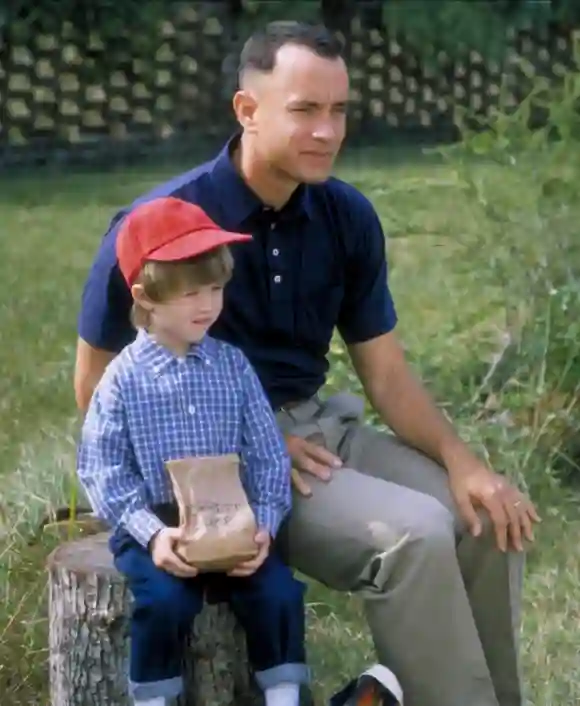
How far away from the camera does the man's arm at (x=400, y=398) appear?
2893mm

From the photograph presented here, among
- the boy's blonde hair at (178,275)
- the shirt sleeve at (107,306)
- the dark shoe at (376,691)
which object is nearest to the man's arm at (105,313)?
the shirt sleeve at (107,306)

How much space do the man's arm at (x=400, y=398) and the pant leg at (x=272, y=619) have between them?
0.55 meters

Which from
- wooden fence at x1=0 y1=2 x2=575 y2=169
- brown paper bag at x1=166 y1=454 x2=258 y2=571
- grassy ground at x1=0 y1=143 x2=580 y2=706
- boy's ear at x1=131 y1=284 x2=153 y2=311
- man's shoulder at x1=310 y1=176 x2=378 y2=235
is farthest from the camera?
wooden fence at x1=0 y1=2 x2=575 y2=169

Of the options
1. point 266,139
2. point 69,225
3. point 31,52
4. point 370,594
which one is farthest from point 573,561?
point 31,52

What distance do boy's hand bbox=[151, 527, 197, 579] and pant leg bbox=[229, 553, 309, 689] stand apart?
0.44 ft

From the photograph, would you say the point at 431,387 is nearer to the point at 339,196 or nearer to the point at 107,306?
the point at 339,196

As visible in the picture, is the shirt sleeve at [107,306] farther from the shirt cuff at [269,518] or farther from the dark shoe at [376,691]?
the dark shoe at [376,691]

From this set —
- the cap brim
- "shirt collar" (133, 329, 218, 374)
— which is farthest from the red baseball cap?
"shirt collar" (133, 329, 218, 374)

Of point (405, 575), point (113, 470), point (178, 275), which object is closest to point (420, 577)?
point (405, 575)

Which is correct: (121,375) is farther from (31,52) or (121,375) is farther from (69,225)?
(31,52)

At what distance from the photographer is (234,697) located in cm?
265

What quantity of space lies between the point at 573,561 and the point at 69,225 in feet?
18.1

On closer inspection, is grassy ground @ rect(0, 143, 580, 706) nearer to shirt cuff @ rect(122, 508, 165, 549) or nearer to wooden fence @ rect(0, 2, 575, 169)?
shirt cuff @ rect(122, 508, 165, 549)

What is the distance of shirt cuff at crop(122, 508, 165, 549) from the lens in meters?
2.37
